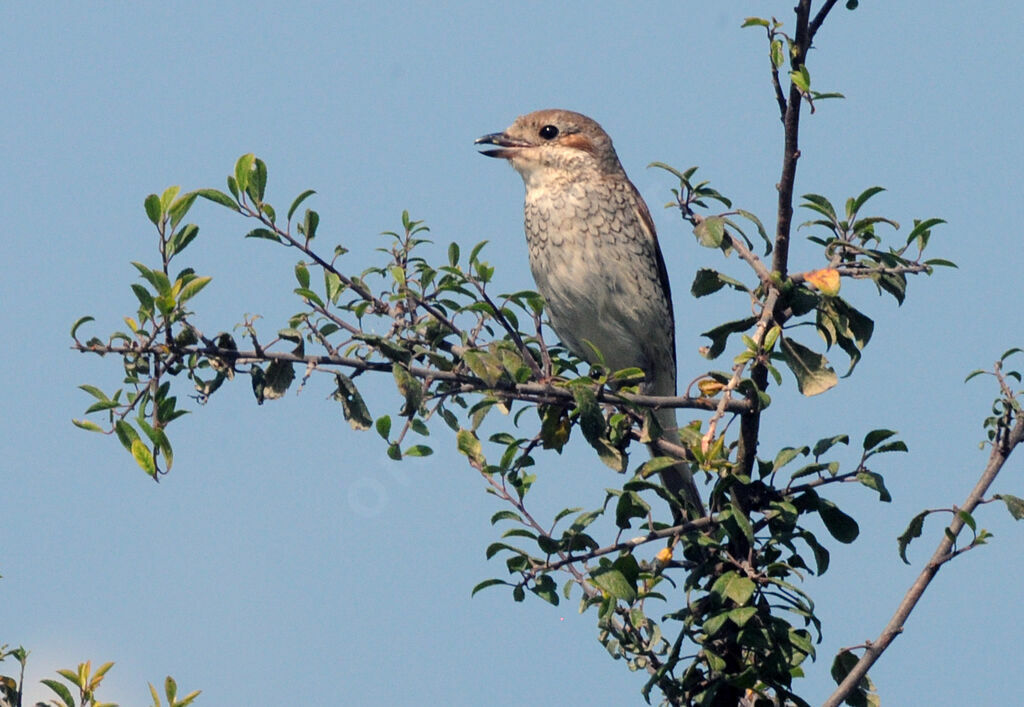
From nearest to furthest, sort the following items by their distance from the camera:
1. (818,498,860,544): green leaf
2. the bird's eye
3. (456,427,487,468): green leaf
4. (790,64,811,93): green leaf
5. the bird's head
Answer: (790,64,811,93): green leaf → (818,498,860,544): green leaf → (456,427,487,468): green leaf → the bird's head → the bird's eye

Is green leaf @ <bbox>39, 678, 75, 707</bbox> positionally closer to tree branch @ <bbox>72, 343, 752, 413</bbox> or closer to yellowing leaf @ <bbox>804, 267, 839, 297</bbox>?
tree branch @ <bbox>72, 343, 752, 413</bbox>

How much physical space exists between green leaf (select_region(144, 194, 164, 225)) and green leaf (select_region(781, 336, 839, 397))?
208 cm

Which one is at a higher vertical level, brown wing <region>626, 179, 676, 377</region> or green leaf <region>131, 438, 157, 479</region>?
brown wing <region>626, 179, 676, 377</region>

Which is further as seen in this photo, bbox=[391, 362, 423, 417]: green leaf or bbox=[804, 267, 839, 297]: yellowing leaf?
bbox=[804, 267, 839, 297]: yellowing leaf

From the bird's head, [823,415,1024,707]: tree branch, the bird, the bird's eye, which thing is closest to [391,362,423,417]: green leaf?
[823,415,1024,707]: tree branch

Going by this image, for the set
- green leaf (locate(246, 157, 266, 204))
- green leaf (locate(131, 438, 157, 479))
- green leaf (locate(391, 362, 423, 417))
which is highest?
green leaf (locate(246, 157, 266, 204))

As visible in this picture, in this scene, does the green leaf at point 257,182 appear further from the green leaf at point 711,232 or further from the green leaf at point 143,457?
the green leaf at point 711,232

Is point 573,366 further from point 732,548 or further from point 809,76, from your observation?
point 809,76

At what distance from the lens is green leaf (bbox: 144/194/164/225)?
3459 mm

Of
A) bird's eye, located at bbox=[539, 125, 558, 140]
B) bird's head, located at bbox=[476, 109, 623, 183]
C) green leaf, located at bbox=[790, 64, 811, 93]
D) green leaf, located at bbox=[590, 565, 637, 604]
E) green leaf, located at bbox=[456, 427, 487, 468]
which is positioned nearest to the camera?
green leaf, located at bbox=[790, 64, 811, 93]

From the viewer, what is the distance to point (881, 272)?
3924mm

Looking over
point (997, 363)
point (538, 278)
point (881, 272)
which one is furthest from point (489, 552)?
point (538, 278)

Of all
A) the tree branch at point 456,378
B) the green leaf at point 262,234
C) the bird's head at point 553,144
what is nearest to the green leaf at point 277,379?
the tree branch at point 456,378

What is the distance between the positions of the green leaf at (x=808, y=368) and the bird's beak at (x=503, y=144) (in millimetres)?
3037
